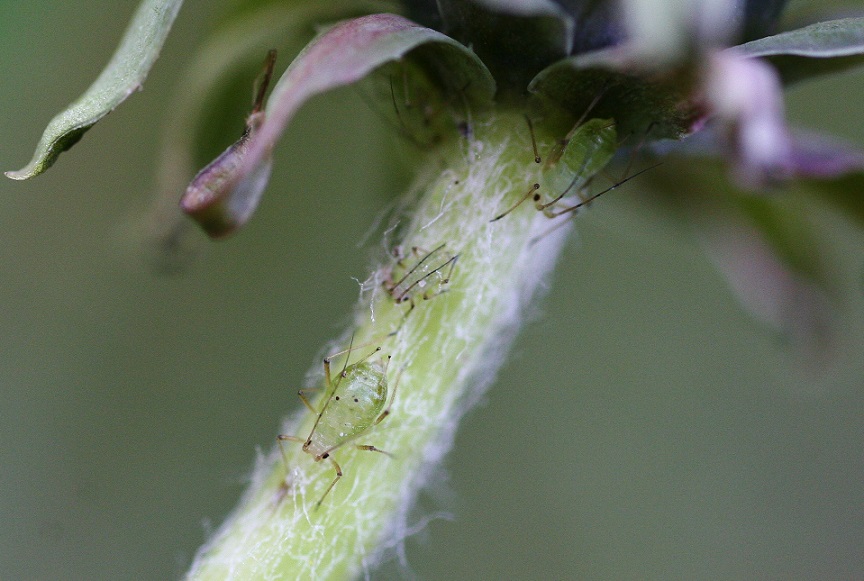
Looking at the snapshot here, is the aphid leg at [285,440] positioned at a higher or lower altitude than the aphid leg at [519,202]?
lower

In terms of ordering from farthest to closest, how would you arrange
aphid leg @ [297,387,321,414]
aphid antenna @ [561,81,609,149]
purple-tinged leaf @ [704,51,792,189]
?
1. aphid leg @ [297,387,321,414]
2. aphid antenna @ [561,81,609,149]
3. purple-tinged leaf @ [704,51,792,189]

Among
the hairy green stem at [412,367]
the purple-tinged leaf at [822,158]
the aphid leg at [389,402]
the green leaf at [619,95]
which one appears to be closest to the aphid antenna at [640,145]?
the green leaf at [619,95]

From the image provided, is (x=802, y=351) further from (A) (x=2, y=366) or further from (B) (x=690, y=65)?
(A) (x=2, y=366)

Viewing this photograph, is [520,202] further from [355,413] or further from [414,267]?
[355,413]

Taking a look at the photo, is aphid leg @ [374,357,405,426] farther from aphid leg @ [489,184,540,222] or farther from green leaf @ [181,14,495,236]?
green leaf @ [181,14,495,236]

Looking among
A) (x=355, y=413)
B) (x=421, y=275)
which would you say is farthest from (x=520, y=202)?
(x=355, y=413)

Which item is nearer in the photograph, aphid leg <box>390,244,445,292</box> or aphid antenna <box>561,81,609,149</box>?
aphid antenna <box>561,81,609,149</box>

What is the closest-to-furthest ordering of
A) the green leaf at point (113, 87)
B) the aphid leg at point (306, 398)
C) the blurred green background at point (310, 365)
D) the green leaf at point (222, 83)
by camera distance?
the green leaf at point (113, 87) → the aphid leg at point (306, 398) → the green leaf at point (222, 83) → the blurred green background at point (310, 365)

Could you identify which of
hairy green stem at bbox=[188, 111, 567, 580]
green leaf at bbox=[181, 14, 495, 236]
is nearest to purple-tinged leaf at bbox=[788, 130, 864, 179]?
hairy green stem at bbox=[188, 111, 567, 580]

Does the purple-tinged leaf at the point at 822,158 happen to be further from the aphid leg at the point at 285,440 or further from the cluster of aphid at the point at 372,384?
the aphid leg at the point at 285,440
